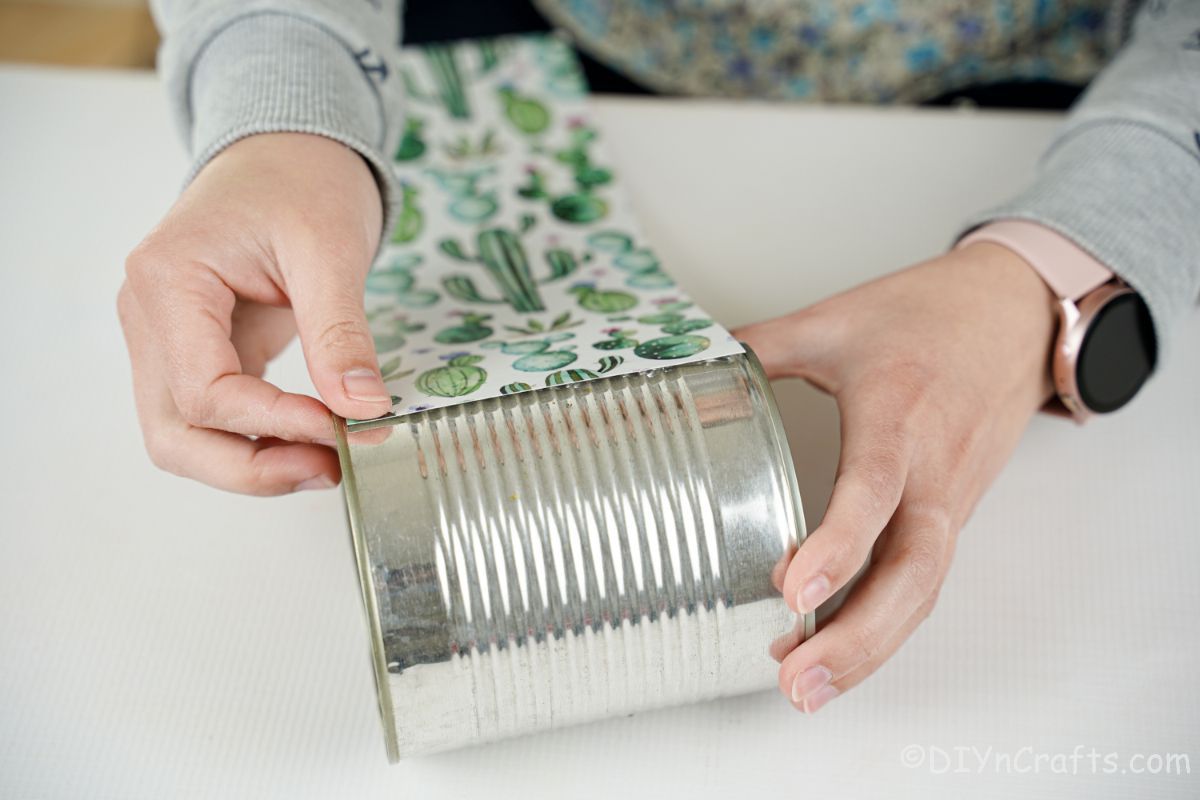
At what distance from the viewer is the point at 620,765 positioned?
583mm

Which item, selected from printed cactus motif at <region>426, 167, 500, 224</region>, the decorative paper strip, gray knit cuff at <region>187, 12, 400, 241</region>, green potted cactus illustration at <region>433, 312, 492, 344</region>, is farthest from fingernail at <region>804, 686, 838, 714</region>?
printed cactus motif at <region>426, 167, 500, 224</region>

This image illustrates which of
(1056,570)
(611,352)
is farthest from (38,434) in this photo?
(1056,570)

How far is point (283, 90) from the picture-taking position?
26.5 inches

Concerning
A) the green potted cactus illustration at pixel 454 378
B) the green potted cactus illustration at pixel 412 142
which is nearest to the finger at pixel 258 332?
the green potted cactus illustration at pixel 454 378

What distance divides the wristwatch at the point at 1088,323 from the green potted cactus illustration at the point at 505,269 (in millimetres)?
331

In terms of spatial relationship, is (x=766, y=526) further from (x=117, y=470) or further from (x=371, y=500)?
(x=117, y=470)

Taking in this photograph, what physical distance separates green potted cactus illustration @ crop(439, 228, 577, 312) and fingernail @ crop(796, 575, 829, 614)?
308 millimetres

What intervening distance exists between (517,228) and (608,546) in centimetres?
45

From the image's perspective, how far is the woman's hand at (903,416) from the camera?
1.78ft

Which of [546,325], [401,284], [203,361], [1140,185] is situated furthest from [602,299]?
[1140,185]

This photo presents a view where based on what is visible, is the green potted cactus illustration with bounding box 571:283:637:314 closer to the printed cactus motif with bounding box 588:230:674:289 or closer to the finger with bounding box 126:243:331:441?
the printed cactus motif with bounding box 588:230:674:289

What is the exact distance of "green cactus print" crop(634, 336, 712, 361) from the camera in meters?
0.57

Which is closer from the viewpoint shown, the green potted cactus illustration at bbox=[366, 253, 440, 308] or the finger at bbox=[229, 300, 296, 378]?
the finger at bbox=[229, 300, 296, 378]

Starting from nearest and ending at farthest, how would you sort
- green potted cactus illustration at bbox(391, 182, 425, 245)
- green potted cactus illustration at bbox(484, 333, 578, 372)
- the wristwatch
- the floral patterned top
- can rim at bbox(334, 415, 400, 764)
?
can rim at bbox(334, 415, 400, 764) → green potted cactus illustration at bbox(484, 333, 578, 372) → the wristwatch → green potted cactus illustration at bbox(391, 182, 425, 245) → the floral patterned top
